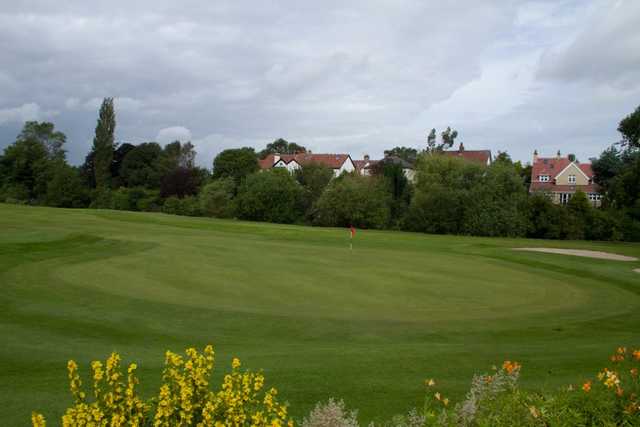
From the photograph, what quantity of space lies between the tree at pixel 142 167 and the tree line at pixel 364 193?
25 cm

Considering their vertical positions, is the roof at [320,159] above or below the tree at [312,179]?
above

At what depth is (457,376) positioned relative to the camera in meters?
8.12

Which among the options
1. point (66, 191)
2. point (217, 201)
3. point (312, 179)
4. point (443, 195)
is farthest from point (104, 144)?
point (443, 195)

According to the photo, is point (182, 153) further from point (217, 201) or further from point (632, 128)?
point (632, 128)

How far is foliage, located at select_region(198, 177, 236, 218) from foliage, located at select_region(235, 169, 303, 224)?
3.53m

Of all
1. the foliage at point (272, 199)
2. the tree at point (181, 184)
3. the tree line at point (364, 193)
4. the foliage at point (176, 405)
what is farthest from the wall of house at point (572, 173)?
the foliage at point (176, 405)

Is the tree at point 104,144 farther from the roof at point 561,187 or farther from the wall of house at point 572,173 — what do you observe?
the wall of house at point 572,173

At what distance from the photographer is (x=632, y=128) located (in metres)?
51.8

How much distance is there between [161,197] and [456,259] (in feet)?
219

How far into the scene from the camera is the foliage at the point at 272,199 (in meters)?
65.1

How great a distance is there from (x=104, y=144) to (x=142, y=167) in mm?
7558

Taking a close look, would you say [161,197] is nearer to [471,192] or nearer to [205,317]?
[471,192]

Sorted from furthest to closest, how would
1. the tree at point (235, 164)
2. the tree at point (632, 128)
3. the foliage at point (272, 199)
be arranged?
1. the tree at point (235, 164)
2. the foliage at point (272, 199)
3. the tree at point (632, 128)

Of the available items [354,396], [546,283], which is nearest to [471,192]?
[546,283]
